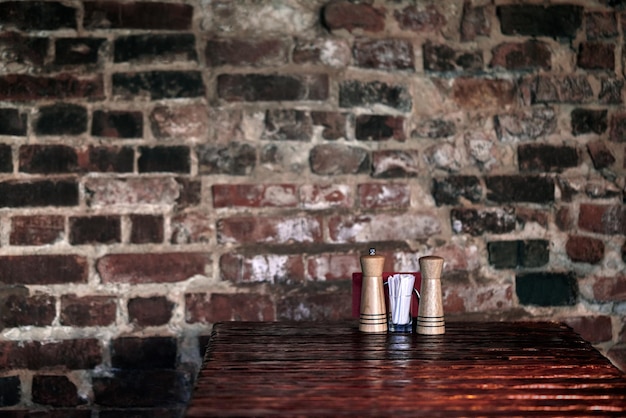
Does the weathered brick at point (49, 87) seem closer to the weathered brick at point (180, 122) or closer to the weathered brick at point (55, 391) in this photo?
the weathered brick at point (180, 122)

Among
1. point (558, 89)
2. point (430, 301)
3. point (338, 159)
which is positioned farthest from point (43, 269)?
point (558, 89)

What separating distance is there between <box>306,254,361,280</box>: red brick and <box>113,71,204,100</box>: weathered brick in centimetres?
64

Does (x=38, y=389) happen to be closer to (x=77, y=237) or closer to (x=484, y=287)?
(x=77, y=237)

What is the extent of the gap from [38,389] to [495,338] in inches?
55.2

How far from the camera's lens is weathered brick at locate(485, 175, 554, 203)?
2.67 metres

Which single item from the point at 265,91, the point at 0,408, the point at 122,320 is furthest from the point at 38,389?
the point at 265,91

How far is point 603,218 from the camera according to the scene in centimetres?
271

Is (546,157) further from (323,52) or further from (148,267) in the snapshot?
(148,267)

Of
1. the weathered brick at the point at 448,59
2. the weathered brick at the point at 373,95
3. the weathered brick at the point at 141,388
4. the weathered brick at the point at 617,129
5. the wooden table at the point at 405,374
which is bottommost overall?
the weathered brick at the point at 141,388

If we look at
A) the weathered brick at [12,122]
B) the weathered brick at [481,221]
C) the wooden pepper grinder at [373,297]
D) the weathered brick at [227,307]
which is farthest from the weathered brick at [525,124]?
the weathered brick at [12,122]

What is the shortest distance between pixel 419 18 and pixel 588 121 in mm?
657

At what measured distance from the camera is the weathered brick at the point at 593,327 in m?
2.70

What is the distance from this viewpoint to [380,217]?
2.62 meters

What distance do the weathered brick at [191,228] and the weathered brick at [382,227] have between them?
38 cm
